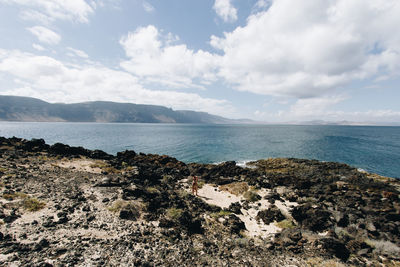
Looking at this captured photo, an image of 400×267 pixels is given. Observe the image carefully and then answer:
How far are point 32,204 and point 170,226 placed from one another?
1096 cm

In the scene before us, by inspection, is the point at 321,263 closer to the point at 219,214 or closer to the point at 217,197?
the point at 219,214

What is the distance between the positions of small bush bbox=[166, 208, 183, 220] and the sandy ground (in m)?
5.77

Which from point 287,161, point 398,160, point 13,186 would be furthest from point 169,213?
point 398,160

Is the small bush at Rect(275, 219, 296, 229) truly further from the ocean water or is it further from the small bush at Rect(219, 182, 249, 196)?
the ocean water

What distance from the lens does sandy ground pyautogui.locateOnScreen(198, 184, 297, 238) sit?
14.8m

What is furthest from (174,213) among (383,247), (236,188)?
(383,247)

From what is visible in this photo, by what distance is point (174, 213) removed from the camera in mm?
14672

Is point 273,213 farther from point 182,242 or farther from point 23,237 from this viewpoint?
point 23,237

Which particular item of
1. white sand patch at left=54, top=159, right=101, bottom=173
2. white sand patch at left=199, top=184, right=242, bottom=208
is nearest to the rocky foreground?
white sand patch at left=199, top=184, right=242, bottom=208

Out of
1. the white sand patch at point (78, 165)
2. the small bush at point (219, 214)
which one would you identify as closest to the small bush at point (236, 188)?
the small bush at point (219, 214)

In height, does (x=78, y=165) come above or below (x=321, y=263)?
above

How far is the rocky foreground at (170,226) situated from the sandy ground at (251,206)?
115 millimetres

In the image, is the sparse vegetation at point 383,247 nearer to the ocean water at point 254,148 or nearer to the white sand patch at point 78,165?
the white sand patch at point 78,165

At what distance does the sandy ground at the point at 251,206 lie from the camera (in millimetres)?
14758
